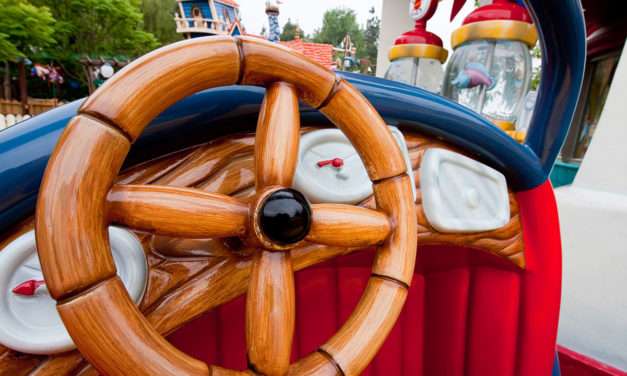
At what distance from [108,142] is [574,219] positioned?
53.6 inches

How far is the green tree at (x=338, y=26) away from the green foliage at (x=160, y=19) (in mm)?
12307

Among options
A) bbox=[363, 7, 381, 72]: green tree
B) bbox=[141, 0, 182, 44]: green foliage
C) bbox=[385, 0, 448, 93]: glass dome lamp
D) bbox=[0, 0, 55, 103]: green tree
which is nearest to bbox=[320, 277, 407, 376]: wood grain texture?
bbox=[385, 0, 448, 93]: glass dome lamp

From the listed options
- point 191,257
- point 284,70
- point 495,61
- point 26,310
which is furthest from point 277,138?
point 495,61

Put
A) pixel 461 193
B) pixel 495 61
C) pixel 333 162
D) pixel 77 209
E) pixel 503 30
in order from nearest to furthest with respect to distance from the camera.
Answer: pixel 77 209 < pixel 333 162 < pixel 461 193 < pixel 503 30 < pixel 495 61

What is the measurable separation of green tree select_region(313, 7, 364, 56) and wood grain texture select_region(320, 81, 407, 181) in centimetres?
2675

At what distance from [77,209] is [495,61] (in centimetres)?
176

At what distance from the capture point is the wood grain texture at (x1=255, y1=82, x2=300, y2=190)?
35 cm

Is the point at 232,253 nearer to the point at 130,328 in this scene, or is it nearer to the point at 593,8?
the point at 130,328

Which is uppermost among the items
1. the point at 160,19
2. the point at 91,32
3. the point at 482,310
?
the point at 160,19

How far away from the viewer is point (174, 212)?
11.9 inches

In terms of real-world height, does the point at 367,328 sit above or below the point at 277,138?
below

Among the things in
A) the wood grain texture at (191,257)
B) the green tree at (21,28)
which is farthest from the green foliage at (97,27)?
the wood grain texture at (191,257)

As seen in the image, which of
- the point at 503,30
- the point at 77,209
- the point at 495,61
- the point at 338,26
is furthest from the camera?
the point at 338,26

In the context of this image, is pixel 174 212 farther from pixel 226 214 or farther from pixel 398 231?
pixel 398 231
